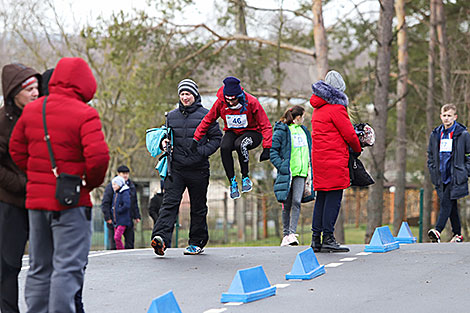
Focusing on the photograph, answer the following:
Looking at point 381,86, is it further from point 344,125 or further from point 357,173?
point 344,125

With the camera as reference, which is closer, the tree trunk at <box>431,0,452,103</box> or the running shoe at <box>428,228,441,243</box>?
the running shoe at <box>428,228,441,243</box>

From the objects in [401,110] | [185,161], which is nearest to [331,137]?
[185,161]

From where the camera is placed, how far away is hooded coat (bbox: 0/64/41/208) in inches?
229

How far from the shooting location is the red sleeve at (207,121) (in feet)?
31.6

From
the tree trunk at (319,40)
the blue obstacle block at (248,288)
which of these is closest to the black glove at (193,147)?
the blue obstacle block at (248,288)

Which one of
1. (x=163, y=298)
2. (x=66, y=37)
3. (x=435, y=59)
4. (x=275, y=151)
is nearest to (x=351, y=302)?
(x=163, y=298)

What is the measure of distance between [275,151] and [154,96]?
17648 mm

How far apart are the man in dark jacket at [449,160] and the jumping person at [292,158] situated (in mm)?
2032

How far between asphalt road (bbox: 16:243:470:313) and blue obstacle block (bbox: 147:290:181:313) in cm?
100

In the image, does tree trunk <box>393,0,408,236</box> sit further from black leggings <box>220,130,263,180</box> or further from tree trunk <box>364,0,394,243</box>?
black leggings <box>220,130,263,180</box>

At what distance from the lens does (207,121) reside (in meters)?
9.62

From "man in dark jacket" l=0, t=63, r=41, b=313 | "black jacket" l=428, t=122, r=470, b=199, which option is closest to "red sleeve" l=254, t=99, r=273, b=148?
"black jacket" l=428, t=122, r=470, b=199

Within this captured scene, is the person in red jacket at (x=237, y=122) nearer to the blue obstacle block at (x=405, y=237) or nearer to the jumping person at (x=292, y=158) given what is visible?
the jumping person at (x=292, y=158)

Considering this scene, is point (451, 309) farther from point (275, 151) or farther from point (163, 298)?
point (275, 151)
